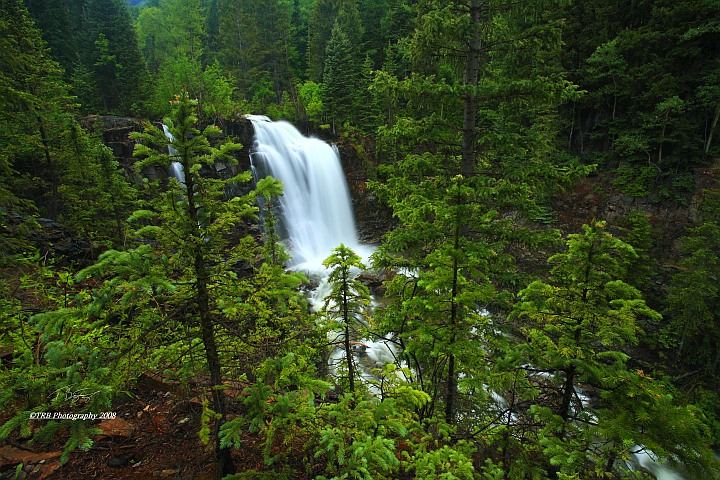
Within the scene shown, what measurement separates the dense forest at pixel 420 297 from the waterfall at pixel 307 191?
292 inches

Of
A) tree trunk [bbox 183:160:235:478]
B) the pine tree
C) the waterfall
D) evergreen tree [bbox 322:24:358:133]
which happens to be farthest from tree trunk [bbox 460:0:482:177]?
evergreen tree [bbox 322:24:358:133]

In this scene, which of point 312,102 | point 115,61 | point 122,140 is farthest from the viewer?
point 312,102

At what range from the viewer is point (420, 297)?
197 inches

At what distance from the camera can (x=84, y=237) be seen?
51.6ft

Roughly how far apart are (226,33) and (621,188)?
145ft

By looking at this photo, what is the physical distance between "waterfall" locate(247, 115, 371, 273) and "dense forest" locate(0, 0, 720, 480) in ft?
24.4

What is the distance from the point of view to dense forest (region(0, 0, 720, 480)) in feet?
11.2

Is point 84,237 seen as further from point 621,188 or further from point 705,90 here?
point 705,90

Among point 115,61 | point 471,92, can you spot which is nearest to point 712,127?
point 471,92

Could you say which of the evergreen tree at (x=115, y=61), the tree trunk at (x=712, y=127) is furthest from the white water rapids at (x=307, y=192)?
the tree trunk at (x=712, y=127)

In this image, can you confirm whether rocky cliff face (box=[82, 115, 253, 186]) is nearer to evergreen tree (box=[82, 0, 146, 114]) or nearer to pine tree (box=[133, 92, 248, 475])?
evergreen tree (box=[82, 0, 146, 114])

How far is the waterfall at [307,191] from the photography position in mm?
25359

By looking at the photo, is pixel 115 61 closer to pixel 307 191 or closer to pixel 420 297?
pixel 307 191

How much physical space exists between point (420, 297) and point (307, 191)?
23119 mm
